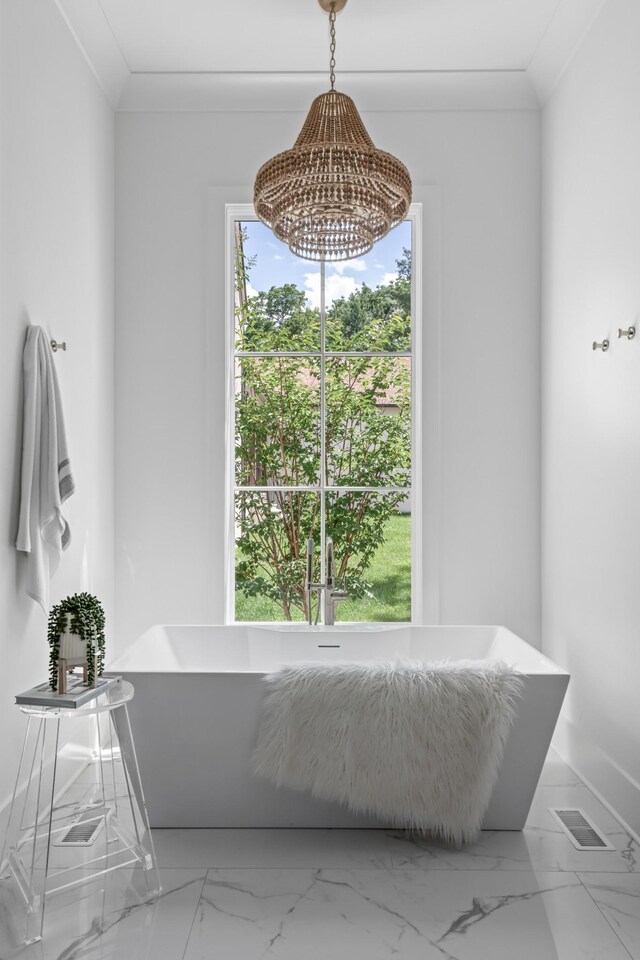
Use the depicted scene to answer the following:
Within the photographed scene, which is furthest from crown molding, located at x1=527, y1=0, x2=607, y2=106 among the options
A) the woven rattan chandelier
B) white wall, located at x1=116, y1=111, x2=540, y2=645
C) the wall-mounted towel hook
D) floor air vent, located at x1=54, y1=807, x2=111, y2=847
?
floor air vent, located at x1=54, y1=807, x2=111, y2=847

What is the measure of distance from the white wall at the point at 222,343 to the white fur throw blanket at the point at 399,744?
1.34m

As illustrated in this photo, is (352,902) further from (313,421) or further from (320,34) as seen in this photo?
(320,34)

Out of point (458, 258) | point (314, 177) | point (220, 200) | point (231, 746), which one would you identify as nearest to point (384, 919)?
point (231, 746)

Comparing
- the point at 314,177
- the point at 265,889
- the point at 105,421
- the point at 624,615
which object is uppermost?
the point at 314,177

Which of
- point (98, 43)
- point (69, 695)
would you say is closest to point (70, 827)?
point (69, 695)

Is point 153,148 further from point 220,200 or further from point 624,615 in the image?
point 624,615

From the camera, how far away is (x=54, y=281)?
2963 millimetres

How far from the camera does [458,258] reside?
382 cm

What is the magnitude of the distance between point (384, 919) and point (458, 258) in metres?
2.87

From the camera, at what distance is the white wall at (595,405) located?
8.79ft

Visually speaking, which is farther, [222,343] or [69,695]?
[222,343]

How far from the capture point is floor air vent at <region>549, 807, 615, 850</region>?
252cm

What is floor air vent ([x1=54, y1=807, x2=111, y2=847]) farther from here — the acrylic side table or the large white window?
the large white window

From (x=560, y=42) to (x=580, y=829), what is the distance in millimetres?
3099
